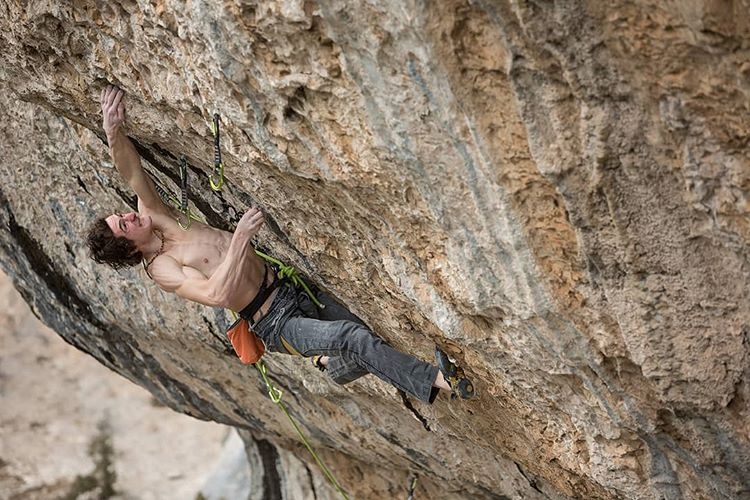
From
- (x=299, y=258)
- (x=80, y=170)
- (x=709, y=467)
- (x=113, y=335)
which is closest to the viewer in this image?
(x=709, y=467)

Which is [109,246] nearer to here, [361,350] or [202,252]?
[202,252]

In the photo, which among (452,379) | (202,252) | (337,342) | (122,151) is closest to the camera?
(452,379)

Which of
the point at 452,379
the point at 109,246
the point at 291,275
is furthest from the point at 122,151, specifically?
the point at 452,379

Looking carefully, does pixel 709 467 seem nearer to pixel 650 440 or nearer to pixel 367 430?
pixel 650 440

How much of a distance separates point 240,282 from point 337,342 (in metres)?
0.56

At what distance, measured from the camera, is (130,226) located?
446cm

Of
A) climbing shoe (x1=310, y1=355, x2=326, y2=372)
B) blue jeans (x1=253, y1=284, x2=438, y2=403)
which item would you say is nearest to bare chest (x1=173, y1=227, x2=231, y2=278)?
blue jeans (x1=253, y1=284, x2=438, y2=403)

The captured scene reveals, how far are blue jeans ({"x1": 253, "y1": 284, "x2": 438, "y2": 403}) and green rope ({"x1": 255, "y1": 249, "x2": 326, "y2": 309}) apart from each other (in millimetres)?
25

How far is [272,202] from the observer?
13.6 feet

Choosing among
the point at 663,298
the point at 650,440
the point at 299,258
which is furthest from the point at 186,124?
the point at 650,440

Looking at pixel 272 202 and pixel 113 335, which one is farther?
pixel 113 335

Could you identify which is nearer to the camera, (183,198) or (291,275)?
(183,198)

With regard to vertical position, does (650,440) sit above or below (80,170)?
above

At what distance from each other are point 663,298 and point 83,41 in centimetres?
272
